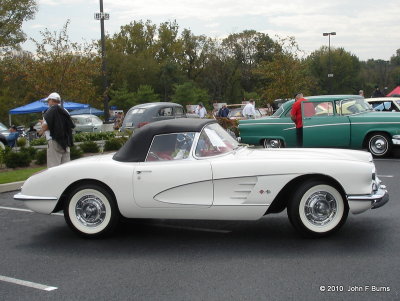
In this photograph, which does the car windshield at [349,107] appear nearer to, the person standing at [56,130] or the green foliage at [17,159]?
the person standing at [56,130]

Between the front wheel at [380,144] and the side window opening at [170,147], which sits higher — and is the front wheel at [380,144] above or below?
below

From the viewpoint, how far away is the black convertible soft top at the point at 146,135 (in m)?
6.11

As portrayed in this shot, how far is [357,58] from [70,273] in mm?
100211

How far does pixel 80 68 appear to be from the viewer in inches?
744

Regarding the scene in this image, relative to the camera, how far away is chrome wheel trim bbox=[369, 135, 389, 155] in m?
13.1

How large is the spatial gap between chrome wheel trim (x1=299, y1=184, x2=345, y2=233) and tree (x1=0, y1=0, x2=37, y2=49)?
145ft

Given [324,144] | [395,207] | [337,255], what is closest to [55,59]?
[324,144]

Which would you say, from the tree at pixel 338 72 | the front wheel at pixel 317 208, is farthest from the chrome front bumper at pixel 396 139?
the tree at pixel 338 72

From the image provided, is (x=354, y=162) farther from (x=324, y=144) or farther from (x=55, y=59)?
(x=55, y=59)

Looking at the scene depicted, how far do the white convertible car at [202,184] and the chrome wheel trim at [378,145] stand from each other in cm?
732

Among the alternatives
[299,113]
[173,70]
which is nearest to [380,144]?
[299,113]

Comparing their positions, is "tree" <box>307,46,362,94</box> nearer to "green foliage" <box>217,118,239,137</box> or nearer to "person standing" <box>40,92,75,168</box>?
"green foliage" <box>217,118,239,137</box>

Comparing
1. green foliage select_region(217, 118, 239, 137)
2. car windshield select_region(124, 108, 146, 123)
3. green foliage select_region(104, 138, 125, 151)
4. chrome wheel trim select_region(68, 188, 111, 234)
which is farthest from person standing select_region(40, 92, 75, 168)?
car windshield select_region(124, 108, 146, 123)

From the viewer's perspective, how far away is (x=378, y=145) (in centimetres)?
1316
